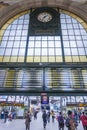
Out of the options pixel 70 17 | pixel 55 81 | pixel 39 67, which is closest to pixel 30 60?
pixel 39 67

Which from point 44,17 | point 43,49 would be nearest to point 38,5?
point 44,17

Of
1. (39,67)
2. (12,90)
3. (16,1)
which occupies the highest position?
(16,1)

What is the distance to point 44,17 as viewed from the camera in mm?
24828

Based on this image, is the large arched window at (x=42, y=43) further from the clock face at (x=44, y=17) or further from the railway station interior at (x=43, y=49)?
the clock face at (x=44, y=17)

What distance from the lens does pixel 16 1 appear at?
906 inches

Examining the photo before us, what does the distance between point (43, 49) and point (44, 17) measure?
430 centimetres

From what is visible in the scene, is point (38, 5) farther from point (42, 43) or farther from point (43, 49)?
point (43, 49)

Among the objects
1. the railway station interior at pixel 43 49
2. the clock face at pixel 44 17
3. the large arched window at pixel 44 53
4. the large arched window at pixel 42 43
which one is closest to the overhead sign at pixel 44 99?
the railway station interior at pixel 43 49

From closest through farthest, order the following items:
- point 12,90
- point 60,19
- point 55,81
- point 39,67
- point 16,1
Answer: point 12,90, point 55,81, point 39,67, point 16,1, point 60,19

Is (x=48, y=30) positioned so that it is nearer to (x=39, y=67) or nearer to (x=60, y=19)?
(x=60, y=19)

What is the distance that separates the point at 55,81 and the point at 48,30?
695cm

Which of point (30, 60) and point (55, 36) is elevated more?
point (55, 36)

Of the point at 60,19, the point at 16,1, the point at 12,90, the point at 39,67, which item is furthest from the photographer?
the point at 60,19

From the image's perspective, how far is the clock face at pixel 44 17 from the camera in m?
24.7
